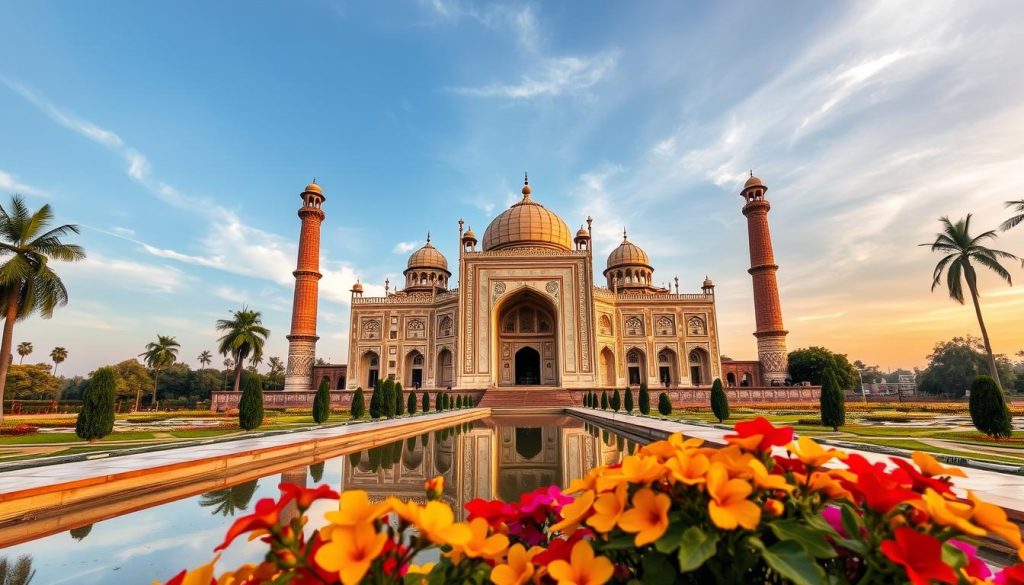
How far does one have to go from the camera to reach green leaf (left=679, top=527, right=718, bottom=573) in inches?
21.8

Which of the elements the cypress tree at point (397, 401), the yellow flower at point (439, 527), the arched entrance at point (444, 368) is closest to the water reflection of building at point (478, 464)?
the yellow flower at point (439, 527)

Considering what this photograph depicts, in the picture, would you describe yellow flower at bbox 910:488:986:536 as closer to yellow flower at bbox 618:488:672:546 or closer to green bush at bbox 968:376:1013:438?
yellow flower at bbox 618:488:672:546

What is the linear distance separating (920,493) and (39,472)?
5.44m

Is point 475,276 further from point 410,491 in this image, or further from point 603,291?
point 410,491

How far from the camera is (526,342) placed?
25.0 meters

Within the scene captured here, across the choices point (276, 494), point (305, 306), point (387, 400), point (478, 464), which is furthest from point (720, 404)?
point (305, 306)

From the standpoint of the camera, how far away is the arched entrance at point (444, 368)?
24703 mm

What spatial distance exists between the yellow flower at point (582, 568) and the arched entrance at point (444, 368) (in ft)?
79.5

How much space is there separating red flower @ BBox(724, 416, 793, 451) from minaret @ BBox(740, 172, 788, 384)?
88.4 feet

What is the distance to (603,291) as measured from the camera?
25.2 metres

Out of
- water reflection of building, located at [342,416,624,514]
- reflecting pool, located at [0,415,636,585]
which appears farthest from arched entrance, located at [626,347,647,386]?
reflecting pool, located at [0,415,636,585]

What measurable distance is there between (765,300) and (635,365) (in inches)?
278

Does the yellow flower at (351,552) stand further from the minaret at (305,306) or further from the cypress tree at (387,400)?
the minaret at (305,306)

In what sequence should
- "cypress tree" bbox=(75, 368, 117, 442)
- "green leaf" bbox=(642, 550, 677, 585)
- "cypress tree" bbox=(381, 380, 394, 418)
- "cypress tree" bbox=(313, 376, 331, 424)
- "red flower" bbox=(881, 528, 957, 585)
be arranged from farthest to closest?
1. "cypress tree" bbox=(381, 380, 394, 418)
2. "cypress tree" bbox=(313, 376, 331, 424)
3. "cypress tree" bbox=(75, 368, 117, 442)
4. "green leaf" bbox=(642, 550, 677, 585)
5. "red flower" bbox=(881, 528, 957, 585)
